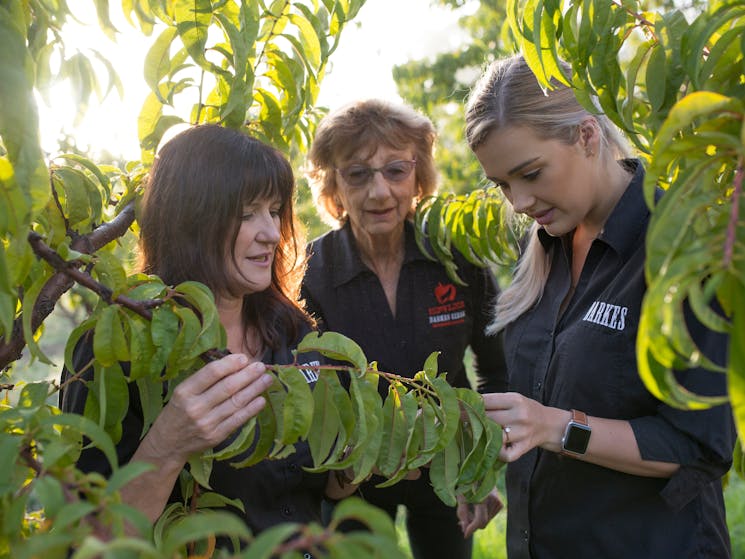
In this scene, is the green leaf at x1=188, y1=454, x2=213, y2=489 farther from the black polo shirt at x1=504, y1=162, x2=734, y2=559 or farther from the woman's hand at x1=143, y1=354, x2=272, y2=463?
the black polo shirt at x1=504, y1=162, x2=734, y2=559

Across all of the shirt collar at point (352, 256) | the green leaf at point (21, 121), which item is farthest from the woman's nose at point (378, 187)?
the green leaf at point (21, 121)

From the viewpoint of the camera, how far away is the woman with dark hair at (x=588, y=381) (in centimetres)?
196

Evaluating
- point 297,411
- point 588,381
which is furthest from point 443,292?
point 297,411

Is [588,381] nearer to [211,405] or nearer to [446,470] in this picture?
[446,470]

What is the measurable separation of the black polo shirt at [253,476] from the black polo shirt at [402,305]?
0.82 m

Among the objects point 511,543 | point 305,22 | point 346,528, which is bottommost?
point 346,528

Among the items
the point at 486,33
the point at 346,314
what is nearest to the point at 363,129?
the point at 346,314

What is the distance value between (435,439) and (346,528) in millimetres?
1495

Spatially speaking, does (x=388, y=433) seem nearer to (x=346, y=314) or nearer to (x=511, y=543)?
(x=511, y=543)

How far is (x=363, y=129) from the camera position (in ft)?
9.96

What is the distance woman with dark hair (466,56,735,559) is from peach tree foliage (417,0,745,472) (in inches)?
13.0

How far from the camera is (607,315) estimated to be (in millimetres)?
2078

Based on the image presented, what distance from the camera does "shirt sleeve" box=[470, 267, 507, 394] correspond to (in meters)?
3.19

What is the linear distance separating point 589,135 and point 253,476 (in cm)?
134
